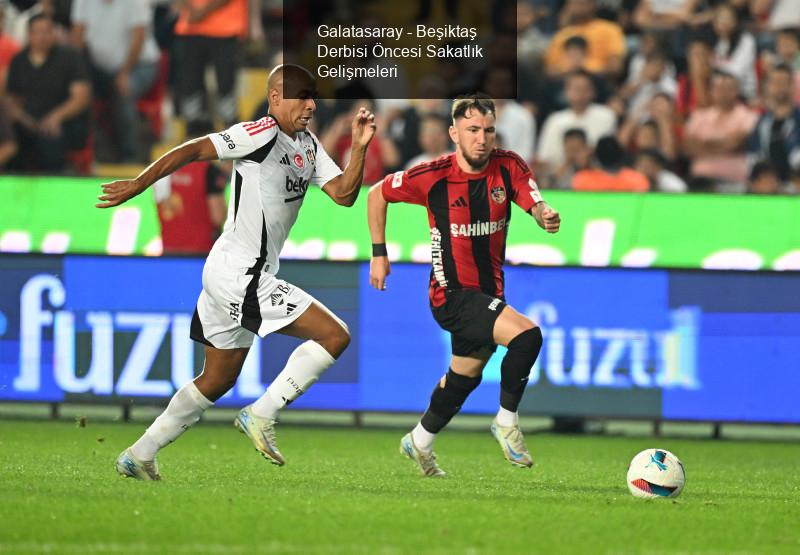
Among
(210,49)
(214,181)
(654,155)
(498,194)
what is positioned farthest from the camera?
(210,49)

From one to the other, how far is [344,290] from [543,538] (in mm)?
6089

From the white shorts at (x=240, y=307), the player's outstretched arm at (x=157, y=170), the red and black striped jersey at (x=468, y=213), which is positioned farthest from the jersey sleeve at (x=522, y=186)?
the player's outstretched arm at (x=157, y=170)

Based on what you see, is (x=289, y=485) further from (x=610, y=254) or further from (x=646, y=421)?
(x=610, y=254)

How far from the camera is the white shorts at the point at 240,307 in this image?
8.18m

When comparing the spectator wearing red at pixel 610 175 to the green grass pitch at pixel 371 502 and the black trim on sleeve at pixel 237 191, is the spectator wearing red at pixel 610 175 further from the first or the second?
the black trim on sleeve at pixel 237 191

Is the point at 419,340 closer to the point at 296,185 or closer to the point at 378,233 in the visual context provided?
the point at 378,233

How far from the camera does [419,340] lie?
40.6 feet

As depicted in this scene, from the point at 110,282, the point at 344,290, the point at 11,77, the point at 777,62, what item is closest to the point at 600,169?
the point at 777,62

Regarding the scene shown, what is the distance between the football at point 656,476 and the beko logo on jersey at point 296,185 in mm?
2324

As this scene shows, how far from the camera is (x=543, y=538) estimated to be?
6523 mm

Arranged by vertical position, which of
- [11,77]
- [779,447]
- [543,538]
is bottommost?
[779,447]

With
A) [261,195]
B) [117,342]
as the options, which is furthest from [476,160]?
[117,342]

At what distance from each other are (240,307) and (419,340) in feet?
14.2

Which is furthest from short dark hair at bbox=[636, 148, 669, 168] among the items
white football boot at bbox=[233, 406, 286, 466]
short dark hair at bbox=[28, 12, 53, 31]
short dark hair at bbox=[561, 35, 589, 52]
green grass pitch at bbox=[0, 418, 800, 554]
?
white football boot at bbox=[233, 406, 286, 466]
